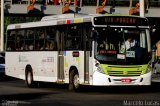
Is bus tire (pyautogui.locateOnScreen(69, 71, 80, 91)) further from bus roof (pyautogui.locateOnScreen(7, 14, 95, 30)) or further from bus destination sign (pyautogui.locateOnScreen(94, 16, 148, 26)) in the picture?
bus destination sign (pyautogui.locateOnScreen(94, 16, 148, 26))

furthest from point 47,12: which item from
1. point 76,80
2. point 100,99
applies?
point 100,99

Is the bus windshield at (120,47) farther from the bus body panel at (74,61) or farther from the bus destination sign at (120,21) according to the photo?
the bus body panel at (74,61)

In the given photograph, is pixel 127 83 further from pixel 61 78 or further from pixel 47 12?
pixel 47 12

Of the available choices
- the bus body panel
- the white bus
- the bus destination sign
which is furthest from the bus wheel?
the bus destination sign

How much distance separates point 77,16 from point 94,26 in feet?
9.40

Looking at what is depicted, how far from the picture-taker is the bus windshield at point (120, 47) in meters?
22.6

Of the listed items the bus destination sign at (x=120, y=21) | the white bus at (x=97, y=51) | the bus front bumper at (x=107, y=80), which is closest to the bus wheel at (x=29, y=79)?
the white bus at (x=97, y=51)

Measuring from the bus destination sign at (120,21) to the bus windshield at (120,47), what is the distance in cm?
19

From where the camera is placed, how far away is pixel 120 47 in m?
22.7

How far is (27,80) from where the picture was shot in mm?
28406

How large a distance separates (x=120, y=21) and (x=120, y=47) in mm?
948

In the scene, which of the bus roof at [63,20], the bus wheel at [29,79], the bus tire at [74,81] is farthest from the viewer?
the bus wheel at [29,79]

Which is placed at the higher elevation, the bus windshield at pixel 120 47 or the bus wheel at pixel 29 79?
the bus windshield at pixel 120 47

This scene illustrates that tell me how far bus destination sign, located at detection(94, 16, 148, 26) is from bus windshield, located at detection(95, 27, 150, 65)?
7.4 inches
